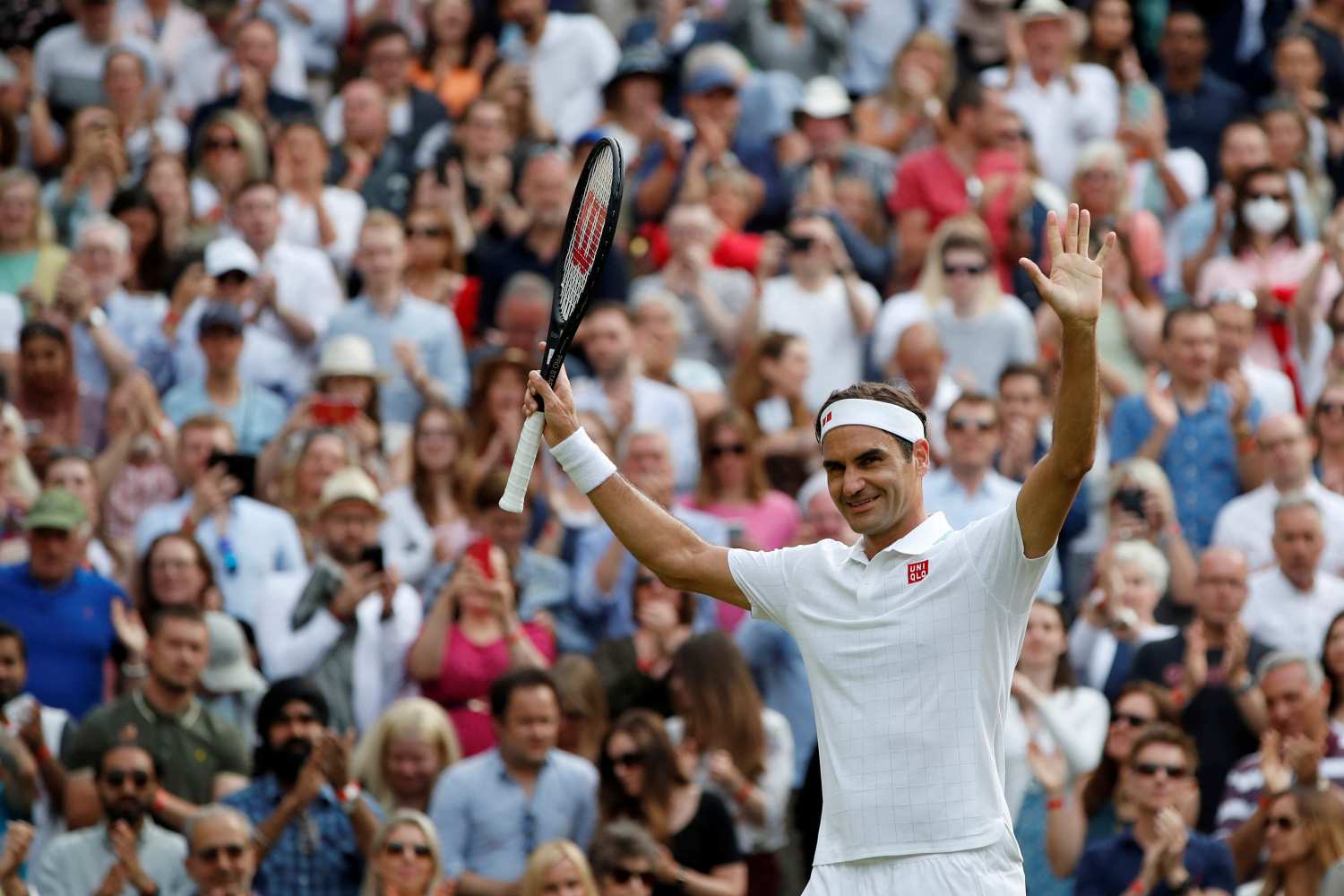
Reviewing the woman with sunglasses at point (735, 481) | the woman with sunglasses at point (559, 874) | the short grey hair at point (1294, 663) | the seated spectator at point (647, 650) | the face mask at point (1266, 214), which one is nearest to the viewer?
the woman with sunglasses at point (559, 874)

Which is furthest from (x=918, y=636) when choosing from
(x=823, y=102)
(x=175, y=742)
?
(x=823, y=102)

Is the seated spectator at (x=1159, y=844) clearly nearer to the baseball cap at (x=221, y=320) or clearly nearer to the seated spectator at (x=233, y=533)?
the seated spectator at (x=233, y=533)

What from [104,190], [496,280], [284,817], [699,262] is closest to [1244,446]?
[699,262]

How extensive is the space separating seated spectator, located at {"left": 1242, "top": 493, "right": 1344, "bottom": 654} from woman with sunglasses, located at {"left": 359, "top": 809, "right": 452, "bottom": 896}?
4.07 meters

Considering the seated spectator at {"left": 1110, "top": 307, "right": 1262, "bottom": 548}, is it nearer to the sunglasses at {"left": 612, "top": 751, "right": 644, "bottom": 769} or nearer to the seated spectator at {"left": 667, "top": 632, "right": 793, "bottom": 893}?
the seated spectator at {"left": 667, "top": 632, "right": 793, "bottom": 893}

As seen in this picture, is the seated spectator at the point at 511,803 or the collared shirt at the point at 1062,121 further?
the collared shirt at the point at 1062,121

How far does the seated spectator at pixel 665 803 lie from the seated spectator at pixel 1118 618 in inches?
86.6

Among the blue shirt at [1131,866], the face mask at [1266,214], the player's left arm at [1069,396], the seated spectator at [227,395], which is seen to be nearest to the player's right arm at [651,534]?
the player's left arm at [1069,396]

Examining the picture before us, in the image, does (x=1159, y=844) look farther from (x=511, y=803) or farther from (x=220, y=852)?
(x=220, y=852)

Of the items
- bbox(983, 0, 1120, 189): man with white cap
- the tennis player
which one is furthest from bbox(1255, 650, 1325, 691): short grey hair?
bbox(983, 0, 1120, 189): man with white cap

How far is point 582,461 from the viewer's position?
666 cm

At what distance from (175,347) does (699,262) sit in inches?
115

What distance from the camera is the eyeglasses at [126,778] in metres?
10.1

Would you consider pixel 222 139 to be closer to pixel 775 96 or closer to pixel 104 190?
pixel 104 190
